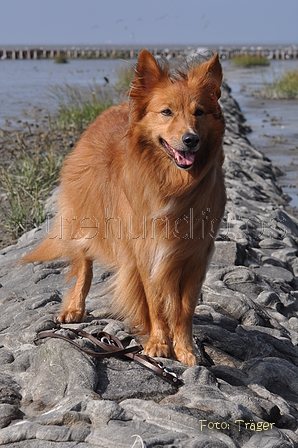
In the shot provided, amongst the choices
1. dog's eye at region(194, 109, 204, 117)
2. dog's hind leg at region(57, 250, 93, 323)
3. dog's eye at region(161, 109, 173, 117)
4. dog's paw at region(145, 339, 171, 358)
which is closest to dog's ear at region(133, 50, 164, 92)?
dog's eye at region(161, 109, 173, 117)

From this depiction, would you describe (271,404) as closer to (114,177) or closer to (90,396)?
(90,396)

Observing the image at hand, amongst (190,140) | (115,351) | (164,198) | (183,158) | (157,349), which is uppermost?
(190,140)

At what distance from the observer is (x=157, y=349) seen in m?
3.83

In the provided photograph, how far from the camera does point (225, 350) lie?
4.20 metres

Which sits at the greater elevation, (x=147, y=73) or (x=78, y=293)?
(x=147, y=73)

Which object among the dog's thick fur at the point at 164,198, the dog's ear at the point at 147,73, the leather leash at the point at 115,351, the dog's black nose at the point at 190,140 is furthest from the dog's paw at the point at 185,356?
the dog's ear at the point at 147,73

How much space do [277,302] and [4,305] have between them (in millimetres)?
2392

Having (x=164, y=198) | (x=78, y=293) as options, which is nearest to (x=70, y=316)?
(x=78, y=293)

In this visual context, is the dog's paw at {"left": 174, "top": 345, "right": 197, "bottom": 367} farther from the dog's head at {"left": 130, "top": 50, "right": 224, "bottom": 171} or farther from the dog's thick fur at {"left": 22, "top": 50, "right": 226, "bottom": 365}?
the dog's head at {"left": 130, "top": 50, "right": 224, "bottom": 171}

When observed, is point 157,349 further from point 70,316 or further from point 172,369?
point 70,316

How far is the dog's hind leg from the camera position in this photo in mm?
4379

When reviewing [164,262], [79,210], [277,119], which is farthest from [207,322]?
[277,119]

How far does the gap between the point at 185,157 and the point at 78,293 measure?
1.52m

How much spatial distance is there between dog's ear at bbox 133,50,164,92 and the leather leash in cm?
155
